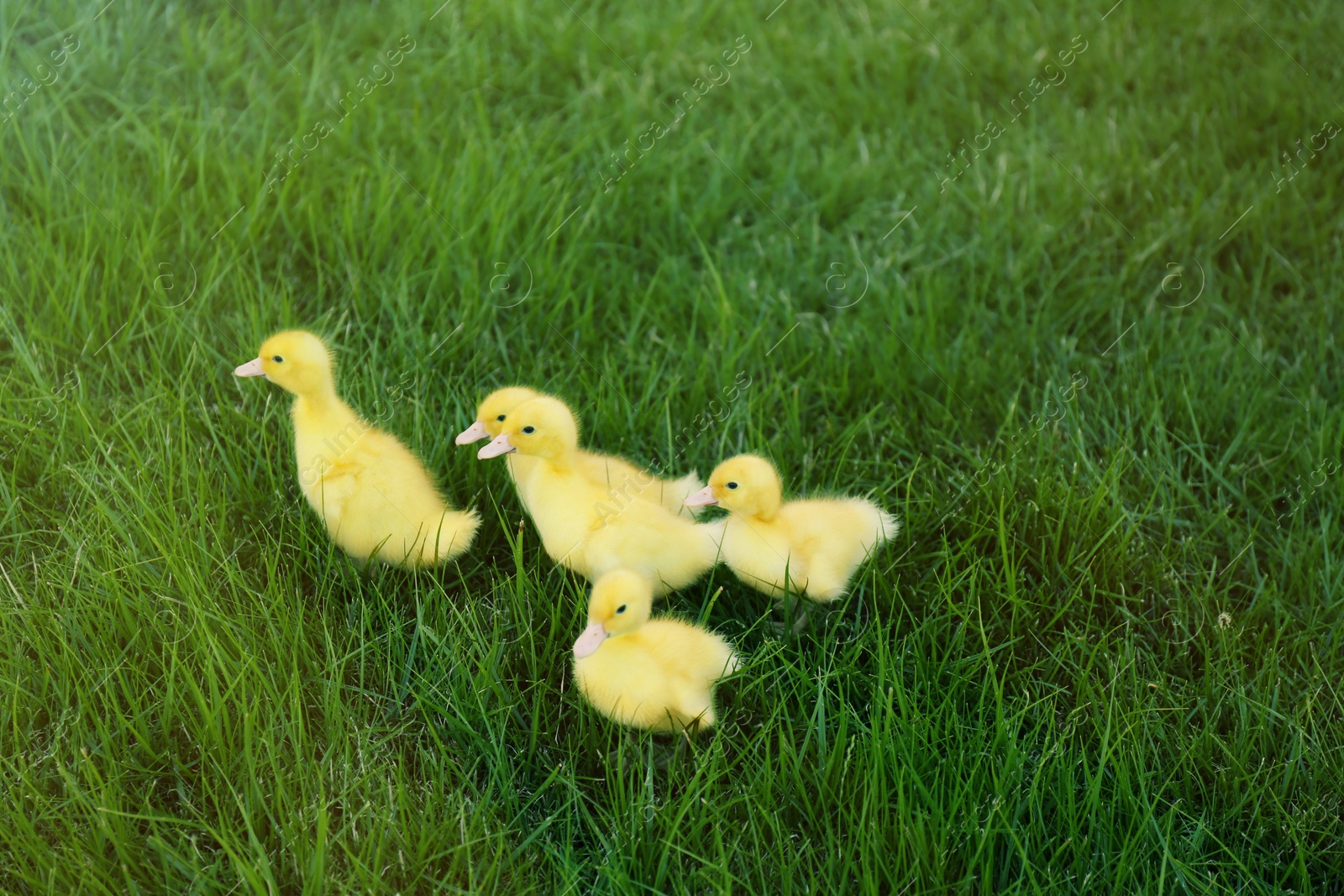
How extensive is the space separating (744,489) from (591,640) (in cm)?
56

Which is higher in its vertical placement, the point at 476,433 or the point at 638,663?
the point at 476,433

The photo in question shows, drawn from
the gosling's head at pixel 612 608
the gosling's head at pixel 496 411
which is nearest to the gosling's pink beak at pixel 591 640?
the gosling's head at pixel 612 608

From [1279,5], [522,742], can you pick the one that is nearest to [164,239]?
[522,742]

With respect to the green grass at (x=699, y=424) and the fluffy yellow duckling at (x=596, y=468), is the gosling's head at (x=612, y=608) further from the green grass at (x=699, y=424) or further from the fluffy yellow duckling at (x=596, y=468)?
the fluffy yellow duckling at (x=596, y=468)

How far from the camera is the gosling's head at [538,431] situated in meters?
2.70

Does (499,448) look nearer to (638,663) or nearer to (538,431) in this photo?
(538,431)

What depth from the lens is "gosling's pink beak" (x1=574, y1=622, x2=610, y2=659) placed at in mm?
2375

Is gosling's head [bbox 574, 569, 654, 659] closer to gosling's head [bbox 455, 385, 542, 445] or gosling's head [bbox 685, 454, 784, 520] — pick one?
gosling's head [bbox 685, 454, 784, 520]

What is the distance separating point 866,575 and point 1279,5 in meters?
4.47

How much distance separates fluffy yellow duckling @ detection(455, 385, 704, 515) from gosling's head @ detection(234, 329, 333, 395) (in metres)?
0.38

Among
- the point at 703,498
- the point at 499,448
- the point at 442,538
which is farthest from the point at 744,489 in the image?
the point at 442,538

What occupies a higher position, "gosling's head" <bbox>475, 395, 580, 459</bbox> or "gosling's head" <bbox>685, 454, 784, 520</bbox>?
"gosling's head" <bbox>475, 395, 580, 459</bbox>

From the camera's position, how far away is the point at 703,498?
2750mm

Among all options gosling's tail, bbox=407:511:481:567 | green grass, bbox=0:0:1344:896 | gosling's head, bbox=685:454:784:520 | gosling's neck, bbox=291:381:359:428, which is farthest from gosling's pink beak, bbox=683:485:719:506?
gosling's neck, bbox=291:381:359:428
